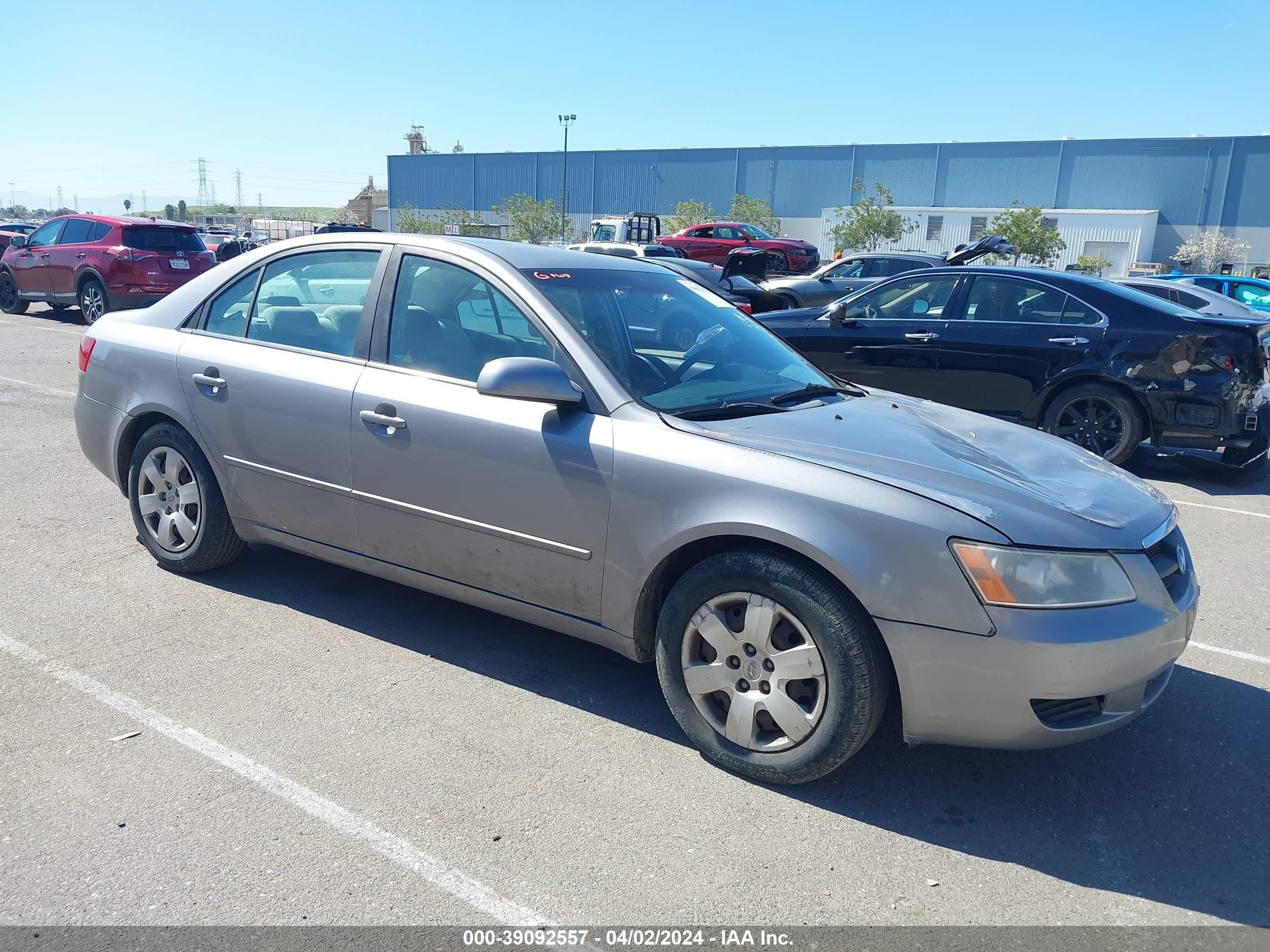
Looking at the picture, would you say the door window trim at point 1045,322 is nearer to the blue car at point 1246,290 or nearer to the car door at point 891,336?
the car door at point 891,336

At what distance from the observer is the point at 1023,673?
115 inches


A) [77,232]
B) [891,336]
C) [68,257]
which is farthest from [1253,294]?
[68,257]

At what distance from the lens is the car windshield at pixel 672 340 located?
3.81 metres

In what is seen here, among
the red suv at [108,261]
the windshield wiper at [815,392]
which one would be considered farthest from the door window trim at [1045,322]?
the red suv at [108,261]

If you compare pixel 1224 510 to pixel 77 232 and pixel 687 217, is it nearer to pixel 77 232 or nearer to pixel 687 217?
pixel 77 232

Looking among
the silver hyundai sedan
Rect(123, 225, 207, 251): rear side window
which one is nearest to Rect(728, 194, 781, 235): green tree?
Rect(123, 225, 207, 251): rear side window

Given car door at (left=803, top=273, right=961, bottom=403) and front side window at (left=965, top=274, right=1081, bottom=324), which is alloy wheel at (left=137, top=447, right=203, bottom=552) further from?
front side window at (left=965, top=274, right=1081, bottom=324)

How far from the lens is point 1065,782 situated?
345cm

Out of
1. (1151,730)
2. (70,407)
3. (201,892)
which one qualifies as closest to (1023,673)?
(1151,730)

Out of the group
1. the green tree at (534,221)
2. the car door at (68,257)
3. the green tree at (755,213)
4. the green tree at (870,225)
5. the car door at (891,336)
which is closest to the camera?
the car door at (891,336)

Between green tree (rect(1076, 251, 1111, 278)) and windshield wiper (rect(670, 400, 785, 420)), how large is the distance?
3996 cm

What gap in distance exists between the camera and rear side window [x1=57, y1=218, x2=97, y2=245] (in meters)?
15.9

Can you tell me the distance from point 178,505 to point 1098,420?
689 cm

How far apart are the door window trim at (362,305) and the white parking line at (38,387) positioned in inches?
237
